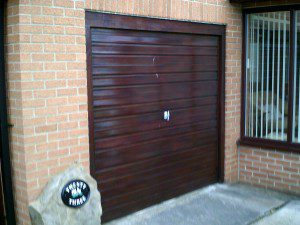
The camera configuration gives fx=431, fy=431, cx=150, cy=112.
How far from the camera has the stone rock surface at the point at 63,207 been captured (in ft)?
13.0

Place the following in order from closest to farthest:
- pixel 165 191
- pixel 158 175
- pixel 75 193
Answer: pixel 75 193, pixel 158 175, pixel 165 191

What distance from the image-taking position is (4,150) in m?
4.00

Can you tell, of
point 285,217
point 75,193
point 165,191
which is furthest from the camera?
point 165,191

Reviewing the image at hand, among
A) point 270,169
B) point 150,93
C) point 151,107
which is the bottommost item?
point 270,169

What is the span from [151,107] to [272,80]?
6.38 feet

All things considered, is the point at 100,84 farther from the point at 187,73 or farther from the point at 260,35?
the point at 260,35

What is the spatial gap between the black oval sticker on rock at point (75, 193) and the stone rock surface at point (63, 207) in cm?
3

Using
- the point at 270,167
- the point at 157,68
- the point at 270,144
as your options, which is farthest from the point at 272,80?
the point at 157,68

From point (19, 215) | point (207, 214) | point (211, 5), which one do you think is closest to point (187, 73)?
point (211, 5)

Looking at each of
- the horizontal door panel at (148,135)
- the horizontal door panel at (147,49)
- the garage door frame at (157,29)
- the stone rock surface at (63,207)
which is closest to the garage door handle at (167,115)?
the horizontal door panel at (148,135)

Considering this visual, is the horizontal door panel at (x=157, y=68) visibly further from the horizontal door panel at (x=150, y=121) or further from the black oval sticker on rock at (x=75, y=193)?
the black oval sticker on rock at (x=75, y=193)

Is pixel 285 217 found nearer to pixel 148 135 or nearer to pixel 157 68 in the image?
pixel 148 135

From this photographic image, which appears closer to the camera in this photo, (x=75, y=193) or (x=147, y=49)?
(x=75, y=193)

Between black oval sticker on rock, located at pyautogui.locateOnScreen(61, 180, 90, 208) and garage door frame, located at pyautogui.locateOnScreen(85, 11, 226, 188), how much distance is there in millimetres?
313
